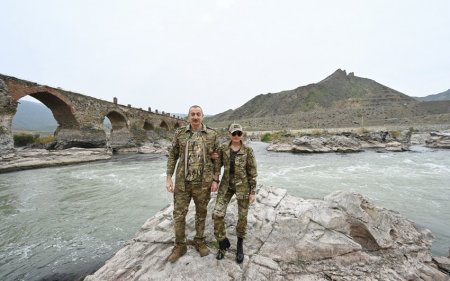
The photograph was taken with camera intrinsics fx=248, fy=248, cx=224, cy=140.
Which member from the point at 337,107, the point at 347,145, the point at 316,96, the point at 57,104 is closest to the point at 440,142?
the point at 347,145

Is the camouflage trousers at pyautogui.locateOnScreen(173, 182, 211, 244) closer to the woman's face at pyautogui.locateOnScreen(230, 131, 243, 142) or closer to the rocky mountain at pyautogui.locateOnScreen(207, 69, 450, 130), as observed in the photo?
the woman's face at pyautogui.locateOnScreen(230, 131, 243, 142)

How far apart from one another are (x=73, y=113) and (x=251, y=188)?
27.2 metres

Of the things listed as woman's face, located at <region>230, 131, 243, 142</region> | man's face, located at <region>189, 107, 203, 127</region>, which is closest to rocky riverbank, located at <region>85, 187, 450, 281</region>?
woman's face, located at <region>230, 131, 243, 142</region>

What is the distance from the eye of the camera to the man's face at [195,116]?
4094 mm

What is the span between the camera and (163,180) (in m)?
14.2

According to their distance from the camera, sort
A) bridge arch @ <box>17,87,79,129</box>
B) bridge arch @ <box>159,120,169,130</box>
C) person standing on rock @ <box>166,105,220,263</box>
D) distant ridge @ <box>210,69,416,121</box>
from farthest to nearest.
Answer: distant ridge @ <box>210,69,416,121</box>, bridge arch @ <box>159,120,169,130</box>, bridge arch @ <box>17,87,79,129</box>, person standing on rock @ <box>166,105,220,263</box>

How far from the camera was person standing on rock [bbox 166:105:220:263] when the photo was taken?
3984 millimetres

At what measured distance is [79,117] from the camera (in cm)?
2656

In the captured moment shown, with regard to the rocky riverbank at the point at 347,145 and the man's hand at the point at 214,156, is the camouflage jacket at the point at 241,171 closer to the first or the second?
the man's hand at the point at 214,156

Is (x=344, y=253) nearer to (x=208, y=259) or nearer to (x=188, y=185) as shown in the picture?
(x=208, y=259)

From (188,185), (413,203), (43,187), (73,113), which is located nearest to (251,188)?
(188,185)

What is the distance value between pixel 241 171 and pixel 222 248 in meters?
1.28

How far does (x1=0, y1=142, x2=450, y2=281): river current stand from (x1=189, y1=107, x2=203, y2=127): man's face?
3825mm

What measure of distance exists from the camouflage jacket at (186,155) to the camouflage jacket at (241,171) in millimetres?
146
